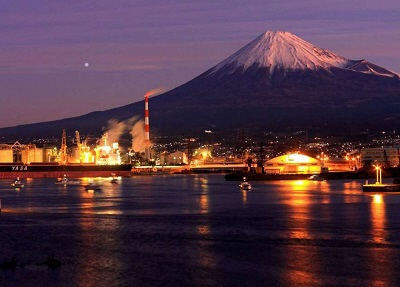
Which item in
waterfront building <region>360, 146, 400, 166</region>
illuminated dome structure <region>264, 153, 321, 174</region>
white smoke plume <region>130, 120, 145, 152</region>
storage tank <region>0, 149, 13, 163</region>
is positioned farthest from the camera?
white smoke plume <region>130, 120, 145, 152</region>

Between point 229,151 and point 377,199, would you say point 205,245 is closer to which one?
point 377,199

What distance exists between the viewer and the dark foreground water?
40.8ft

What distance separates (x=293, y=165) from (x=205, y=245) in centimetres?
4584

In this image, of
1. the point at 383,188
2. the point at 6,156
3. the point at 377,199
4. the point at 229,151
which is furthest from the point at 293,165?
the point at 229,151

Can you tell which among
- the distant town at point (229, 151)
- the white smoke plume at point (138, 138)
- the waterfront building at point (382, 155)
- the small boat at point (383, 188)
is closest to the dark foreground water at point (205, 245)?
the small boat at point (383, 188)

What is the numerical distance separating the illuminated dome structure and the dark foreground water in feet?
112

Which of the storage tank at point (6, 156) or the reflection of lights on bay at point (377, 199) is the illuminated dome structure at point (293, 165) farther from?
the reflection of lights on bay at point (377, 199)

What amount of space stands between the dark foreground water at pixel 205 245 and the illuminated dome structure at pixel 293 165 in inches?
1344

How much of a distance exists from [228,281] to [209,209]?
1356 centimetres

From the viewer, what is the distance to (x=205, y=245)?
15867 mm

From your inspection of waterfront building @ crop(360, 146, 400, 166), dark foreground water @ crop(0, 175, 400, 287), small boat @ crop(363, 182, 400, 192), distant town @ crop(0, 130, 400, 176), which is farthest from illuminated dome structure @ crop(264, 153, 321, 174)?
dark foreground water @ crop(0, 175, 400, 287)

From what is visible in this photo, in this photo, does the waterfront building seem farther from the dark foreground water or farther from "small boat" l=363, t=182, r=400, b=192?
the dark foreground water

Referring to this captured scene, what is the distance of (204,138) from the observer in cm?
12575

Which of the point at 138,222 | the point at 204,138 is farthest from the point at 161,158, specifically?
the point at 138,222
